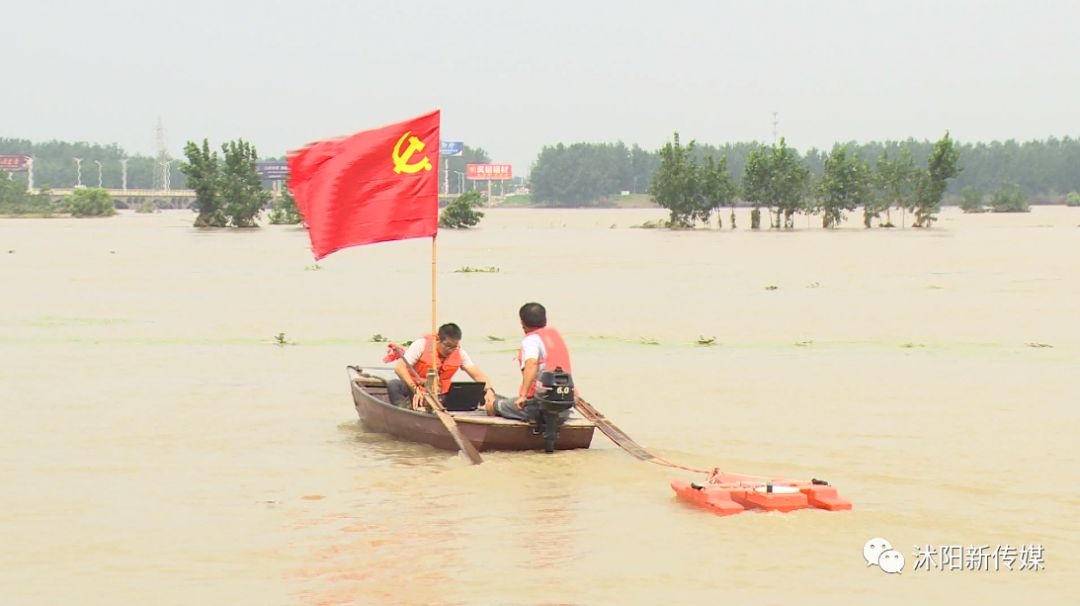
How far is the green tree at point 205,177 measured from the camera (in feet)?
271

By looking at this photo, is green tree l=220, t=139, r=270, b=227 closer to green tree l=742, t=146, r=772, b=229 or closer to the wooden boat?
green tree l=742, t=146, r=772, b=229

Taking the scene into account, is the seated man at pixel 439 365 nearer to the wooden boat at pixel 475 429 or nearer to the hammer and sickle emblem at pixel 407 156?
the wooden boat at pixel 475 429

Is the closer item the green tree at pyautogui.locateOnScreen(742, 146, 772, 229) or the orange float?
the orange float

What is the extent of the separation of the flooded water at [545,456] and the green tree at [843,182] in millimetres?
47750

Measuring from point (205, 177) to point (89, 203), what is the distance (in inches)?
1882

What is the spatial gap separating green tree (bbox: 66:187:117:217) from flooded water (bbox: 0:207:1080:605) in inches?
3896

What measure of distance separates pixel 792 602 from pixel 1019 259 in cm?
4187

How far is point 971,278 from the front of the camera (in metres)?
37.9

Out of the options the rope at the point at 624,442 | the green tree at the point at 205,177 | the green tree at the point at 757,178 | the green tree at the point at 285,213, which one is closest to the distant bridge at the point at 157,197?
the green tree at the point at 285,213

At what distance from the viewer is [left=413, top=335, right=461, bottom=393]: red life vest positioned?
1391 centimetres

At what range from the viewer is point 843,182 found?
260 ft

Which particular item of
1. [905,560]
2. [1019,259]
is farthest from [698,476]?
[1019,259]

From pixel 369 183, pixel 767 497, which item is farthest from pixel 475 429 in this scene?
pixel 767 497

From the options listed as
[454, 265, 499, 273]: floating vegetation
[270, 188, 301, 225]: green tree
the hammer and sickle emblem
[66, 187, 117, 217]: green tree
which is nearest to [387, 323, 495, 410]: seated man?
the hammer and sickle emblem
